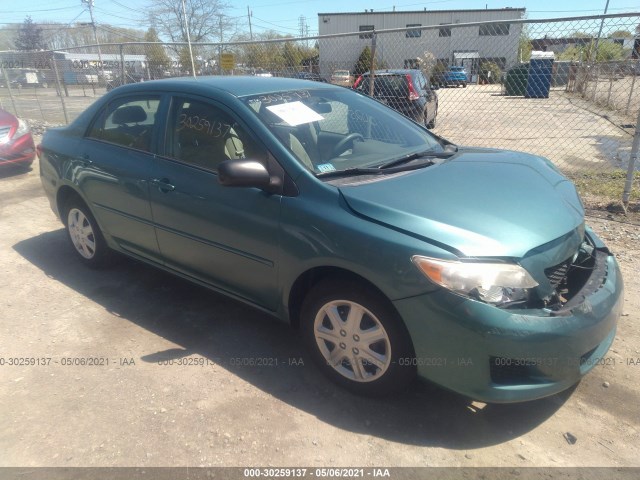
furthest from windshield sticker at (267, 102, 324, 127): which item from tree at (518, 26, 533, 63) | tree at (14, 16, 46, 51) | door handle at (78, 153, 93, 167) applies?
tree at (14, 16, 46, 51)

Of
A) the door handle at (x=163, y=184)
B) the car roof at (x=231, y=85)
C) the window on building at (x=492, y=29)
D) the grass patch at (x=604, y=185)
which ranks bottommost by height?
the grass patch at (x=604, y=185)

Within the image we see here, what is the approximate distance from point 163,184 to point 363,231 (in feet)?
5.42

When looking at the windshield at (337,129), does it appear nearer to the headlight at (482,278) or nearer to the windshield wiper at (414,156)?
the windshield wiper at (414,156)

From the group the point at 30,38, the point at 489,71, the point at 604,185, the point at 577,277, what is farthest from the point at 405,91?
the point at 30,38

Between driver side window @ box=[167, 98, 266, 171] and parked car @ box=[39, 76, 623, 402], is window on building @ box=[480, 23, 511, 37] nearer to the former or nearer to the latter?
parked car @ box=[39, 76, 623, 402]

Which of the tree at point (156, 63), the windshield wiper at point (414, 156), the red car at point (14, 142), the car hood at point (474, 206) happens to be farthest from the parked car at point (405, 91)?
the car hood at point (474, 206)

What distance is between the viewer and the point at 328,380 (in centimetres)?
288

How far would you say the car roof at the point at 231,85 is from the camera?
3252 mm

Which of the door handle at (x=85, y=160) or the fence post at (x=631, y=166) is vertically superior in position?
the door handle at (x=85, y=160)

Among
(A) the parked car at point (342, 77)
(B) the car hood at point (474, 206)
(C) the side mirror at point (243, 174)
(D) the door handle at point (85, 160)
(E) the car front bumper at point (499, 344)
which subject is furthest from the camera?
(A) the parked car at point (342, 77)

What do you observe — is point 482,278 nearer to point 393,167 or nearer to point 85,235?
point 393,167

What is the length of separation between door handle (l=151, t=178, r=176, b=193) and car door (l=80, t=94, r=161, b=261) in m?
0.10

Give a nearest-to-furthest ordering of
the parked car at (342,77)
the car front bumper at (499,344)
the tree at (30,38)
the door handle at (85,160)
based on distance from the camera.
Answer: the car front bumper at (499,344)
the door handle at (85,160)
the parked car at (342,77)
the tree at (30,38)

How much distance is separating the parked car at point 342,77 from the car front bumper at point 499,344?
744cm
